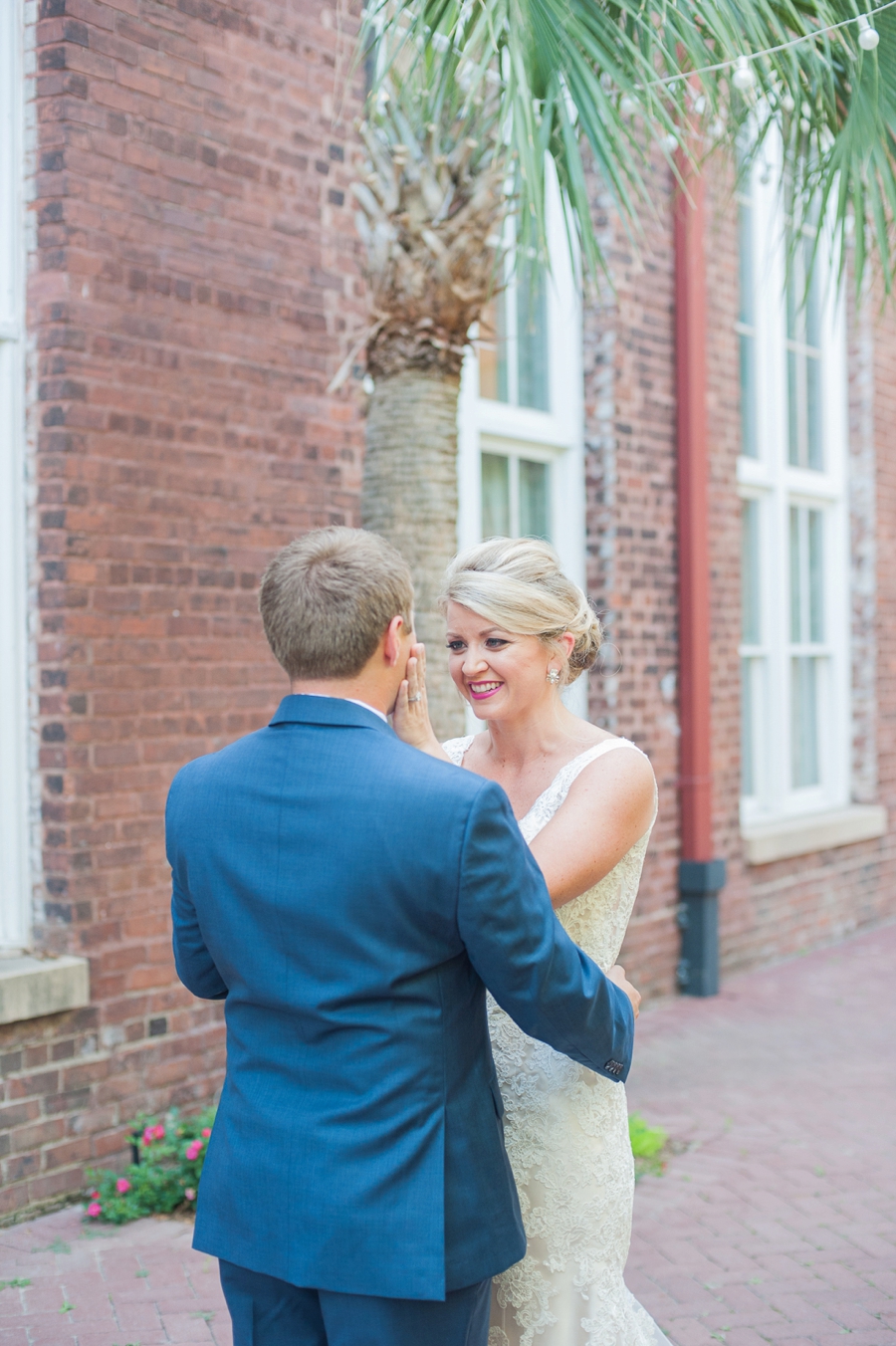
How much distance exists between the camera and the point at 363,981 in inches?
66.0

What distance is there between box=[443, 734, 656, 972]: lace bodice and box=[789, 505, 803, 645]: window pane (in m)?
7.02

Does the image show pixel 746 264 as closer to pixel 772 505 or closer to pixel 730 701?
pixel 772 505

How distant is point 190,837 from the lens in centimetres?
182

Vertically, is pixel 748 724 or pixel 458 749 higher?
pixel 458 749

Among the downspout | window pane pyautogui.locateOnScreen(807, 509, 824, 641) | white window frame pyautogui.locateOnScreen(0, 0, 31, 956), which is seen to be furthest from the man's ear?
window pane pyautogui.locateOnScreen(807, 509, 824, 641)

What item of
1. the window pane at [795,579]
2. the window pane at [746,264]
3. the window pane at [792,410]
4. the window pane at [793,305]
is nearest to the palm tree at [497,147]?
the window pane at [746,264]

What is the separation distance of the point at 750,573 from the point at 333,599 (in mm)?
7058

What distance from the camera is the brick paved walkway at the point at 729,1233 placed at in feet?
11.2

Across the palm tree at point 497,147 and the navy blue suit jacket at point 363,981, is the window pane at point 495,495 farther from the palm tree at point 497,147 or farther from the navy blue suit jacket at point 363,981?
the navy blue suit jacket at point 363,981

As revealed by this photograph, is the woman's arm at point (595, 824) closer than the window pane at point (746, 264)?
Yes

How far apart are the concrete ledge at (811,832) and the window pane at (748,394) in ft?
8.10

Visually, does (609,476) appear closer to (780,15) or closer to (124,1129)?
(780,15)

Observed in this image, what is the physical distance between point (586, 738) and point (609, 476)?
14.8ft

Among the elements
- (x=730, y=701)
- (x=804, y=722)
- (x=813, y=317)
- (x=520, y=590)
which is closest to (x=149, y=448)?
(x=520, y=590)
